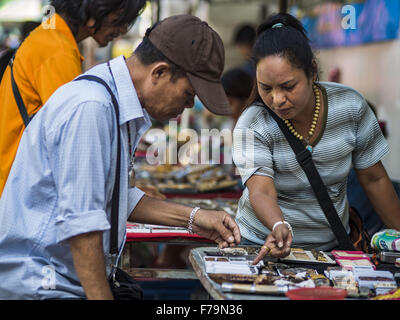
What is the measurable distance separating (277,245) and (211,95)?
22.8 inches

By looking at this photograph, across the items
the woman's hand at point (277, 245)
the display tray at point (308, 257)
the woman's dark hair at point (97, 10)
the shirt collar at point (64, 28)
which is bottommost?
the display tray at point (308, 257)

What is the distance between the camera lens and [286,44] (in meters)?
2.31

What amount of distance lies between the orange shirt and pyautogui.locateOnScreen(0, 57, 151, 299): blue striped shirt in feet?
2.75

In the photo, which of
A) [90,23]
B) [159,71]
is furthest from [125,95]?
[90,23]

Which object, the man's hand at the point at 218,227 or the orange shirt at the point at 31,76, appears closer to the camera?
the man's hand at the point at 218,227

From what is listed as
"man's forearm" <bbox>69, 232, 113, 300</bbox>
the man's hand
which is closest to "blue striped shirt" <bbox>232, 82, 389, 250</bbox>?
the man's hand

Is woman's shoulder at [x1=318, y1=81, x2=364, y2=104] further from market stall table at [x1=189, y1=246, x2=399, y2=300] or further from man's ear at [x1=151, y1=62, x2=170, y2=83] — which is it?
man's ear at [x1=151, y1=62, x2=170, y2=83]

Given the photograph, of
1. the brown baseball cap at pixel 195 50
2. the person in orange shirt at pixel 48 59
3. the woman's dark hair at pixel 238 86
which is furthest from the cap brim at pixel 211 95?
the woman's dark hair at pixel 238 86

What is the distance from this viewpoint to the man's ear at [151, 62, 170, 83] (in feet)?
5.88

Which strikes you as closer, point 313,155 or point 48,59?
point 313,155

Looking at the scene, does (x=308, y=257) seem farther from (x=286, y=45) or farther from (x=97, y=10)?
(x=97, y=10)

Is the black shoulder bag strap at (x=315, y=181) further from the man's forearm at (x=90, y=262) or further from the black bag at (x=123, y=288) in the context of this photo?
the man's forearm at (x=90, y=262)

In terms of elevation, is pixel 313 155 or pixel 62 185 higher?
pixel 62 185

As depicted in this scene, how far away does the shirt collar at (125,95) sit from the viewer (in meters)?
1.78
